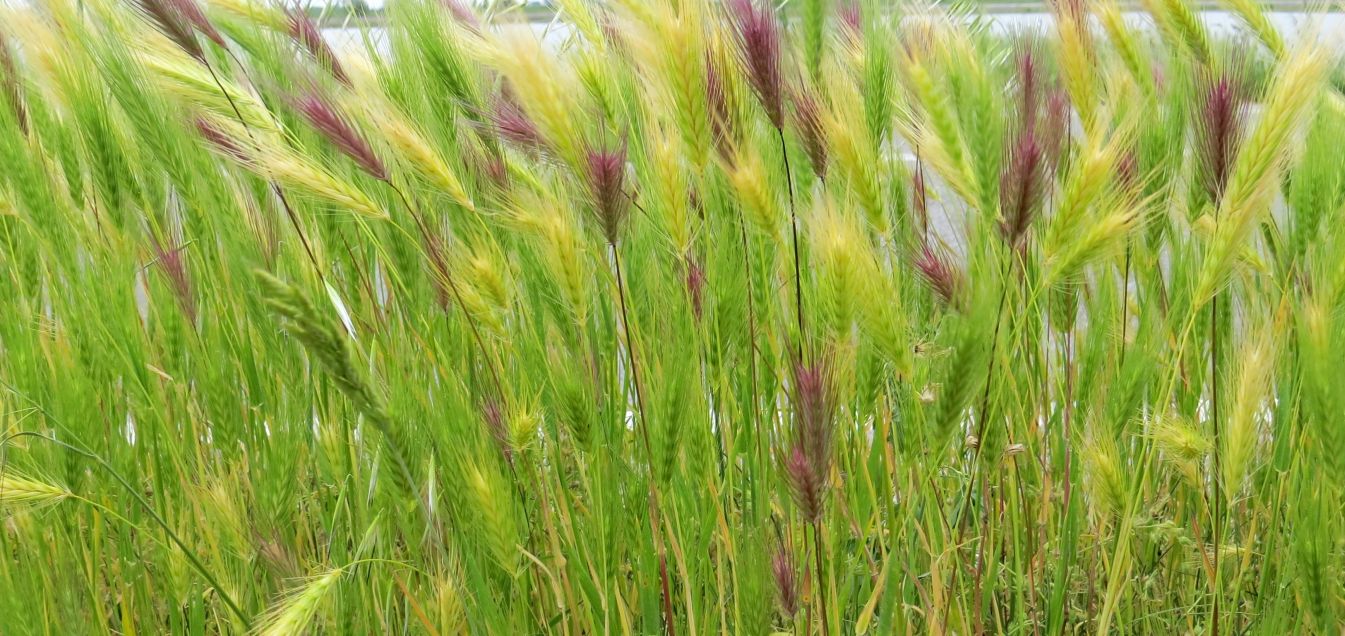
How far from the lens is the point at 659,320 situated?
1114 mm

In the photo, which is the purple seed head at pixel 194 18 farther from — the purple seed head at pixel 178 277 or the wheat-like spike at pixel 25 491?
the wheat-like spike at pixel 25 491

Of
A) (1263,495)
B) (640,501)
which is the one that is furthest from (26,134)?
(1263,495)

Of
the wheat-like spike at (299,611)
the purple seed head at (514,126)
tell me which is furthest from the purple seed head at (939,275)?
the wheat-like spike at (299,611)

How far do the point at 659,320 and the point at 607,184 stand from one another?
24 cm

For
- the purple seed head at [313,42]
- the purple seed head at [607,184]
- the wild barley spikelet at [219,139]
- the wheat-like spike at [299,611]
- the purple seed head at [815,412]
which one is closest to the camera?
the wheat-like spike at [299,611]

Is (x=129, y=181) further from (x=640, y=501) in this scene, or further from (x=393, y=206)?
(x=640, y=501)

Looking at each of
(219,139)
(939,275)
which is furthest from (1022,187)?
(219,139)

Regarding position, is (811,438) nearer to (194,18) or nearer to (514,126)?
(514,126)

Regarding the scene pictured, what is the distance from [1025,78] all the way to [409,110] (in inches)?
21.8

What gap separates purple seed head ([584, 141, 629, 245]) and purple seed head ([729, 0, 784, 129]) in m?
0.11

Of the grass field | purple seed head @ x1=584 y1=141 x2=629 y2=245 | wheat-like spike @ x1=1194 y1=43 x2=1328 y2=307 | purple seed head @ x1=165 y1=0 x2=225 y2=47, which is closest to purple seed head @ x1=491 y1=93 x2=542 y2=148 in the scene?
the grass field

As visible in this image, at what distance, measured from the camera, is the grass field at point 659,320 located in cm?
90

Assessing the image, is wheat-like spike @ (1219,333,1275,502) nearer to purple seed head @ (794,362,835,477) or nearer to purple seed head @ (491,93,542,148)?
purple seed head @ (794,362,835,477)

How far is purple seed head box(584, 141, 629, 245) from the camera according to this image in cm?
89
